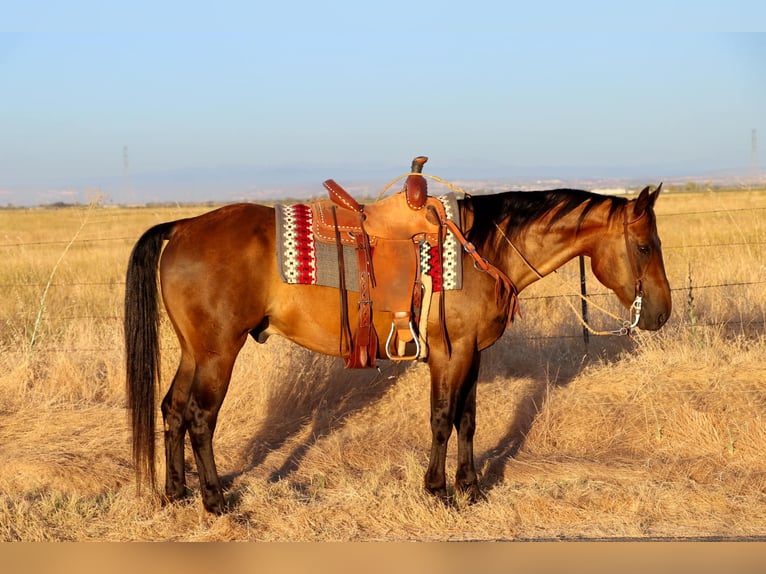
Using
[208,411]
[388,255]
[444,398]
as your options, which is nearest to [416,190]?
[388,255]

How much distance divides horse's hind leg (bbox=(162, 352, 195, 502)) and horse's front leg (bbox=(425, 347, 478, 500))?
4.69 feet

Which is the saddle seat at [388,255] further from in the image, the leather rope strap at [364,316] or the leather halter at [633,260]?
the leather halter at [633,260]

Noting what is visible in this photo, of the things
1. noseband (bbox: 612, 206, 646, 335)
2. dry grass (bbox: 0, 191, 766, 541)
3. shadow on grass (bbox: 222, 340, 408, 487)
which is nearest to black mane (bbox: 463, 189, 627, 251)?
noseband (bbox: 612, 206, 646, 335)

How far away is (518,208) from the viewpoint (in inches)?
193

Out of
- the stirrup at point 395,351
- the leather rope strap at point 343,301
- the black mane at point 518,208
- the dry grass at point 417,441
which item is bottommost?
the dry grass at point 417,441

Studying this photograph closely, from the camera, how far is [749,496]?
4.77m

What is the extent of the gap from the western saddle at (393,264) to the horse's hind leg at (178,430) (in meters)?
0.94

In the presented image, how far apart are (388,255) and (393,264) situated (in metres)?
0.06

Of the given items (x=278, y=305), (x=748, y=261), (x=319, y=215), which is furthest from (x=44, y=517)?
(x=748, y=261)

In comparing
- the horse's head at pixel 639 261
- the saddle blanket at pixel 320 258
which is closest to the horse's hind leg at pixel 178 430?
the saddle blanket at pixel 320 258

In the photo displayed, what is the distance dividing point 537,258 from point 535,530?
1567 mm

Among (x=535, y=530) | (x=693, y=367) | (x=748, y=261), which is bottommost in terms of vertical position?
(x=535, y=530)

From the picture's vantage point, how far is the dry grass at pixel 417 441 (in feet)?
14.5

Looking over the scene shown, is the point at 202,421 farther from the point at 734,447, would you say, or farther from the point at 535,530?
the point at 734,447
